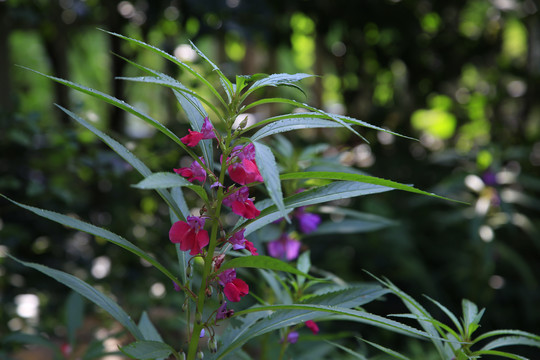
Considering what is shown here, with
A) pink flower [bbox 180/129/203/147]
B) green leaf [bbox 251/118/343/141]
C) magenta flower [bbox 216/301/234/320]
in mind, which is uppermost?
green leaf [bbox 251/118/343/141]

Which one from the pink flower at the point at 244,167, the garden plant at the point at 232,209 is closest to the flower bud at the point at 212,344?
the garden plant at the point at 232,209

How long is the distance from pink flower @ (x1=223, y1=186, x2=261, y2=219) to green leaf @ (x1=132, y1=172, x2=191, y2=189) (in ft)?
0.34

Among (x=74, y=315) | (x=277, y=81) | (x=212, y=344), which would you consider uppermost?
(x=277, y=81)

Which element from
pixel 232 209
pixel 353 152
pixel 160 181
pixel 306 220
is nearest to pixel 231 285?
pixel 232 209

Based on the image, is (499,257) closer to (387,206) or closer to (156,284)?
(387,206)

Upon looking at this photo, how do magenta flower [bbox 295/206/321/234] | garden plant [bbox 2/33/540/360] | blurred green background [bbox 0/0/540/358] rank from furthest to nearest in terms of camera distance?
1. blurred green background [bbox 0/0/540/358]
2. magenta flower [bbox 295/206/321/234]
3. garden plant [bbox 2/33/540/360]

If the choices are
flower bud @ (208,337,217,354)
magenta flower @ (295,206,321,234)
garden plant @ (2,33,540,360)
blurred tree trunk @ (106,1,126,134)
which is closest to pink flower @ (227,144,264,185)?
garden plant @ (2,33,540,360)

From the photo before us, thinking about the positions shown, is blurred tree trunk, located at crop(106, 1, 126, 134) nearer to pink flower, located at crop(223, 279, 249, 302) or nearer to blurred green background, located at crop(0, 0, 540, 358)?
blurred green background, located at crop(0, 0, 540, 358)

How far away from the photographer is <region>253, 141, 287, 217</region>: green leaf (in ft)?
1.59

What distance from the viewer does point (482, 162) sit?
233cm

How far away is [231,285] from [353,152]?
1.79 meters

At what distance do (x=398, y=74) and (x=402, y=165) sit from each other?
1443mm

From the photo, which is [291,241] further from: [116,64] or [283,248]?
[116,64]

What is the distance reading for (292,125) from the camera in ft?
2.03
